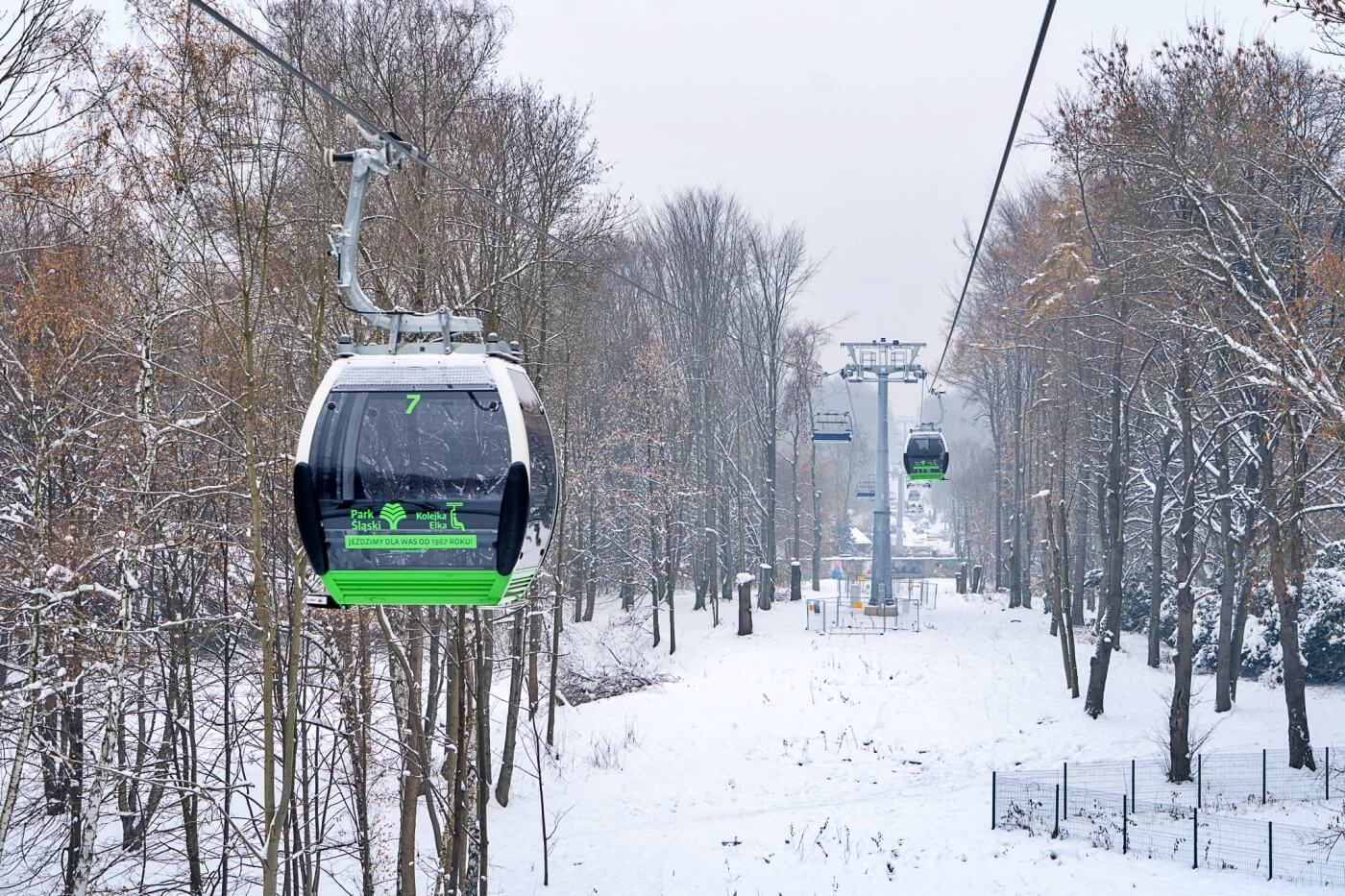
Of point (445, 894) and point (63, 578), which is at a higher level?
point (63, 578)

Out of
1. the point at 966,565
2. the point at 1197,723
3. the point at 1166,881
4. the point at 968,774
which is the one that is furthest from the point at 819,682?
the point at 966,565

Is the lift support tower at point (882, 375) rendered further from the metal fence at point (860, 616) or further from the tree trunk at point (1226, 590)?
the tree trunk at point (1226, 590)

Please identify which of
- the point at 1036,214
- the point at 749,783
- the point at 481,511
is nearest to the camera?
the point at 481,511

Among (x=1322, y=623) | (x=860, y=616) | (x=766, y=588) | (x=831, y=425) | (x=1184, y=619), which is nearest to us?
(x=1184, y=619)

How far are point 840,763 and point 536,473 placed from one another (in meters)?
15.6

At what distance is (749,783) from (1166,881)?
7388 millimetres

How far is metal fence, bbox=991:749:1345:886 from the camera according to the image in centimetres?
1421

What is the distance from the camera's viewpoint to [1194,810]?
13492mm

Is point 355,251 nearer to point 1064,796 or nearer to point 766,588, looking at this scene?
point 1064,796

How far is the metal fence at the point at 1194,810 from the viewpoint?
14211mm

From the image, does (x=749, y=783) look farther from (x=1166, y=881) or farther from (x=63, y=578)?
(x=63, y=578)

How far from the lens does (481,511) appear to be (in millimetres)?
5574

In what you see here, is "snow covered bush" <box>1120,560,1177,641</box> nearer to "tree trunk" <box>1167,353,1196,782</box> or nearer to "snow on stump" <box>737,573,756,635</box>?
"snow on stump" <box>737,573,756,635</box>

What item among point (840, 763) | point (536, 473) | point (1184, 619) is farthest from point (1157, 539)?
point (536, 473)
